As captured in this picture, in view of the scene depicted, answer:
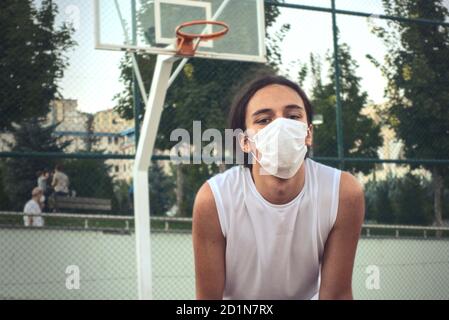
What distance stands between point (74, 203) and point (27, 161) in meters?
0.68

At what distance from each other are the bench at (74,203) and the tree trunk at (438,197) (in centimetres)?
417

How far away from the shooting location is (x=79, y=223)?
6438 millimetres

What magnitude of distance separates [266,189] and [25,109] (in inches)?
157

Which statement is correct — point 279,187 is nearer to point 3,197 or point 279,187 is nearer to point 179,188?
point 3,197

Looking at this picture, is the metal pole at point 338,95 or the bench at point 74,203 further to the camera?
the bench at point 74,203

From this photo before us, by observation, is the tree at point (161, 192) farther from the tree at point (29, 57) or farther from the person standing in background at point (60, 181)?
the tree at point (29, 57)

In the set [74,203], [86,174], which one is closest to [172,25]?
[86,174]

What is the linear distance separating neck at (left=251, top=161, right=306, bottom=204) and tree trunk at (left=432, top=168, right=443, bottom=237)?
5.63 metres

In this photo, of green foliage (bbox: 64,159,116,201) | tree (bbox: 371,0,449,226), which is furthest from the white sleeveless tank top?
tree (bbox: 371,0,449,226)

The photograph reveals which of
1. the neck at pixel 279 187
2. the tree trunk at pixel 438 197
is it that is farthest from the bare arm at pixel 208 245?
the tree trunk at pixel 438 197

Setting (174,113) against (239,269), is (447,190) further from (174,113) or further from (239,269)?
(239,269)

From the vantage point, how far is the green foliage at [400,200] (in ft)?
27.7

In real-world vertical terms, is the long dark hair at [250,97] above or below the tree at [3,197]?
above
